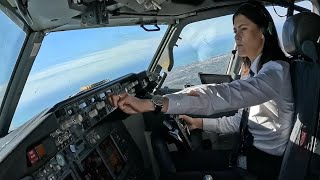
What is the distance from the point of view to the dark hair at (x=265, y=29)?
1818 mm

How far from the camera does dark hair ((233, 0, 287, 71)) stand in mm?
1818

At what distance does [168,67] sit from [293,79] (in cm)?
224

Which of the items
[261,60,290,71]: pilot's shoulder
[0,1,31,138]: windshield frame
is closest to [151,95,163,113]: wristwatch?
[261,60,290,71]: pilot's shoulder

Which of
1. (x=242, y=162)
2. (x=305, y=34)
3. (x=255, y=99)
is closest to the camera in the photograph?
(x=255, y=99)

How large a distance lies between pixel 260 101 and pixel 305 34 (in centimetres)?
39

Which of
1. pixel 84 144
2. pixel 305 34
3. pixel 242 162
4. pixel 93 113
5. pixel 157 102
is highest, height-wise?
pixel 305 34

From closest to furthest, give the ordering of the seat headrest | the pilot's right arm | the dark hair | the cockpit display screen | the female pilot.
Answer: the female pilot
the seat headrest
the dark hair
the cockpit display screen
the pilot's right arm

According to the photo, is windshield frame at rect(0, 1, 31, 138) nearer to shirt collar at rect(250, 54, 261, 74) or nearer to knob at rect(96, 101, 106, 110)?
knob at rect(96, 101, 106, 110)

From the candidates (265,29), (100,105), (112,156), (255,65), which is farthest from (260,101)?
(112,156)

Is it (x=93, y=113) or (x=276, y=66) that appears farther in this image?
(x=93, y=113)

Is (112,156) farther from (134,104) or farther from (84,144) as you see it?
(134,104)

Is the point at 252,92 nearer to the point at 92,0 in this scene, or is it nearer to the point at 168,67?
the point at 92,0

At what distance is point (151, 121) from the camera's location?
2.85 m

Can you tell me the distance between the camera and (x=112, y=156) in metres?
2.19
